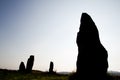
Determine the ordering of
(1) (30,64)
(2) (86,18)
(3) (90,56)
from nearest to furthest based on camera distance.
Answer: (3) (90,56) → (2) (86,18) → (1) (30,64)

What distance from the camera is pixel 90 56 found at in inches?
667

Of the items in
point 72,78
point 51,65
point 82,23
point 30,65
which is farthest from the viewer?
point 51,65

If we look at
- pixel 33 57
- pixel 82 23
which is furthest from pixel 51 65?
pixel 82 23

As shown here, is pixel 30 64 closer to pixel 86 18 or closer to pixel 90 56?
pixel 86 18

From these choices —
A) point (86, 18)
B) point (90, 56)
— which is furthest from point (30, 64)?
Answer: point (90, 56)

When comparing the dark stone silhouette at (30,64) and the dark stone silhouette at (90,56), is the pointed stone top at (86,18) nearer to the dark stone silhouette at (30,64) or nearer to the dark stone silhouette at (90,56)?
the dark stone silhouette at (90,56)

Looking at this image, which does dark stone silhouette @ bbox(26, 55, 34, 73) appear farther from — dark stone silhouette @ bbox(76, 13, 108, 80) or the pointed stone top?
dark stone silhouette @ bbox(76, 13, 108, 80)

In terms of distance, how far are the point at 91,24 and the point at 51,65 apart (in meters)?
30.6

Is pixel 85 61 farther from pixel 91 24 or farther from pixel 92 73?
pixel 91 24

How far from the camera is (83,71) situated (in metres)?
16.9

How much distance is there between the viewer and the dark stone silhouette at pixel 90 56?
16.6 meters

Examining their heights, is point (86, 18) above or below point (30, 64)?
above

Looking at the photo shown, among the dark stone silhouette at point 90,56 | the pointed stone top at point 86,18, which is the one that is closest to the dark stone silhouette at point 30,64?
the pointed stone top at point 86,18

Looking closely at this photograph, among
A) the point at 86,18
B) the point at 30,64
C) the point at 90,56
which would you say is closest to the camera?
the point at 90,56
